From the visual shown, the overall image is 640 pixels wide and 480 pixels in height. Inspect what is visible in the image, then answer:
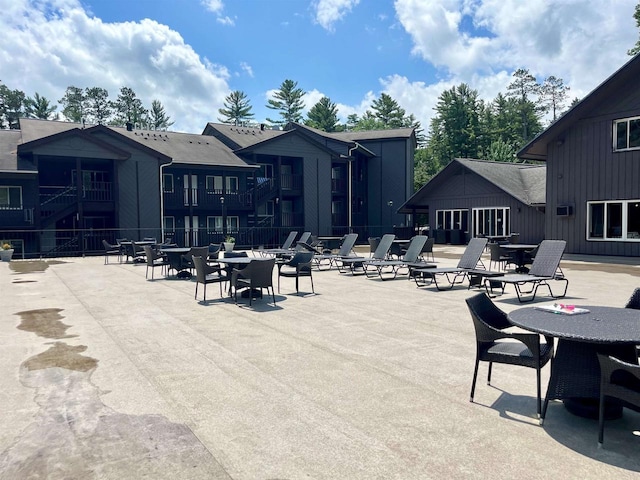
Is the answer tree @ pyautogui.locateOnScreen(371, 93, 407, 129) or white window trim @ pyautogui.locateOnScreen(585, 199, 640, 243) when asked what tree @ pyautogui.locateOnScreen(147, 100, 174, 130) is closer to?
tree @ pyautogui.locateOnScreen(371, 93, 407, 129)

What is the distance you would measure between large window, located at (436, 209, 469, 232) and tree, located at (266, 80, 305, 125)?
3983cm

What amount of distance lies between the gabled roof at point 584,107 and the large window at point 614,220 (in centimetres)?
Answer: 303

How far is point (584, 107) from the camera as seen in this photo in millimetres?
18312

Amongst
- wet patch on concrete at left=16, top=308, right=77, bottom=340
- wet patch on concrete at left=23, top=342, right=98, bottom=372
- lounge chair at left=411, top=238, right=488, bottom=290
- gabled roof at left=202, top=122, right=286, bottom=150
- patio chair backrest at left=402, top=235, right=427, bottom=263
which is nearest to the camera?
wet patch on concrete at left=23, top=342, right=98, bottom=372

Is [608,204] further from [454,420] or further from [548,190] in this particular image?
[454,420]

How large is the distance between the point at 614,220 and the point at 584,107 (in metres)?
4.26

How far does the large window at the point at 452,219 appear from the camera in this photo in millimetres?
29000

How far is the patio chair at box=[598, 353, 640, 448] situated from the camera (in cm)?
319

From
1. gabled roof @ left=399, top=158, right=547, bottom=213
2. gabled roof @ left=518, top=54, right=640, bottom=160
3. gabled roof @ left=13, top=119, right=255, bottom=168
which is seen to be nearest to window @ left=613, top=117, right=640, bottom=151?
gabled roof @ left=518, top=54, right=640, bottom=160

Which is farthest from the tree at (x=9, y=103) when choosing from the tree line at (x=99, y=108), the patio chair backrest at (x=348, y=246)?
the patio chair backrest at (x=348, y=246)

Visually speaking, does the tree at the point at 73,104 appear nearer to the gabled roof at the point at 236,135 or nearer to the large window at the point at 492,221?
the gabled roof at the point at 236,135

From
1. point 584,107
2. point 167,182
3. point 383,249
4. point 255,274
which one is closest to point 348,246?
point 383,249

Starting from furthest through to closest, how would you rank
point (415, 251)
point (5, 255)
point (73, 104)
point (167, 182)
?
1. point (73, 104)
2. point (167, 182)
3. point (5, 255)
4. point (415, 251)

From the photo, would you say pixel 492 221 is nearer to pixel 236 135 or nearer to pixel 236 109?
pixel 236 135
